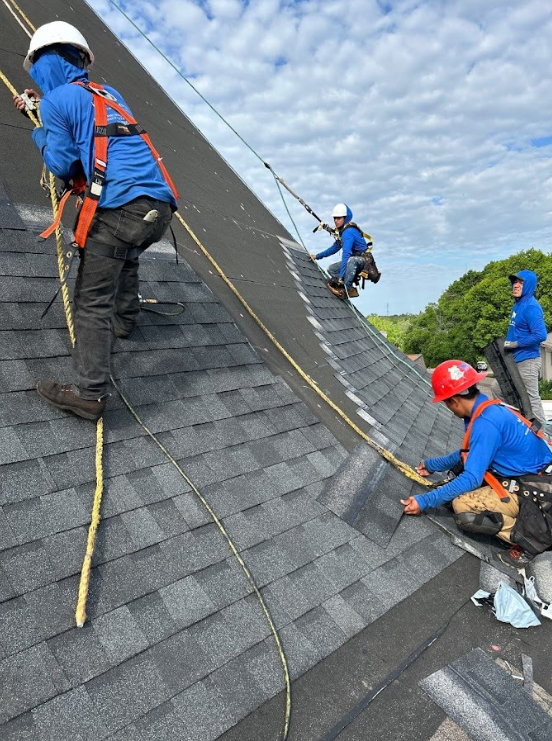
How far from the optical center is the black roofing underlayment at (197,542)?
6.25 ft

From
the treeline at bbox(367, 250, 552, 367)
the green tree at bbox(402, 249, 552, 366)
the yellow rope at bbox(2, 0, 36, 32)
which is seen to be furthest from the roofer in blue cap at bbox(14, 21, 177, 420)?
the green tree at bbox(402, 249, 552, 366)

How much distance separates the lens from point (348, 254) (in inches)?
307

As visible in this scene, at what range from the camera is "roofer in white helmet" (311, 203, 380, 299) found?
775 centimetres

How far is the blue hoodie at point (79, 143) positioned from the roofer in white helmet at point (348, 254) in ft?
16.8

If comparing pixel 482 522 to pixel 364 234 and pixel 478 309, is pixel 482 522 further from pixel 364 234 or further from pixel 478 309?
pixel 478 309

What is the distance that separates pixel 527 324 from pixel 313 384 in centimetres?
368

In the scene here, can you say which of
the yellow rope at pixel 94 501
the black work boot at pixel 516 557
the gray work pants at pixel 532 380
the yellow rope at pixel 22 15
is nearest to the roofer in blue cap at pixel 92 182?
the yellow rope at pixel 94 501

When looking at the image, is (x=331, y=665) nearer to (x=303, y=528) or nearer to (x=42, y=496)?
(x=303, y=528)

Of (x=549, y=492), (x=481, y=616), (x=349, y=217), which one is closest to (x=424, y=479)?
(x=549, y=492)

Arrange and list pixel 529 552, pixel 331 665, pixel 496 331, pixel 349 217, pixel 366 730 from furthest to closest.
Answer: pixel 496 331 < pixel 349 217 < pixel 529 552 < pixel 331 665 < pixel 366 730

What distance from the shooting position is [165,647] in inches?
80.4

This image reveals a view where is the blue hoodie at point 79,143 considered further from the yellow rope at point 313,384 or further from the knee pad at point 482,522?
the knee pad at point 482,522

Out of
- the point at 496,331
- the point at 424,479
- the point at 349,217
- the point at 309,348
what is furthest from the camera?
the point at 496,331

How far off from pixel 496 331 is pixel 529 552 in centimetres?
3743
